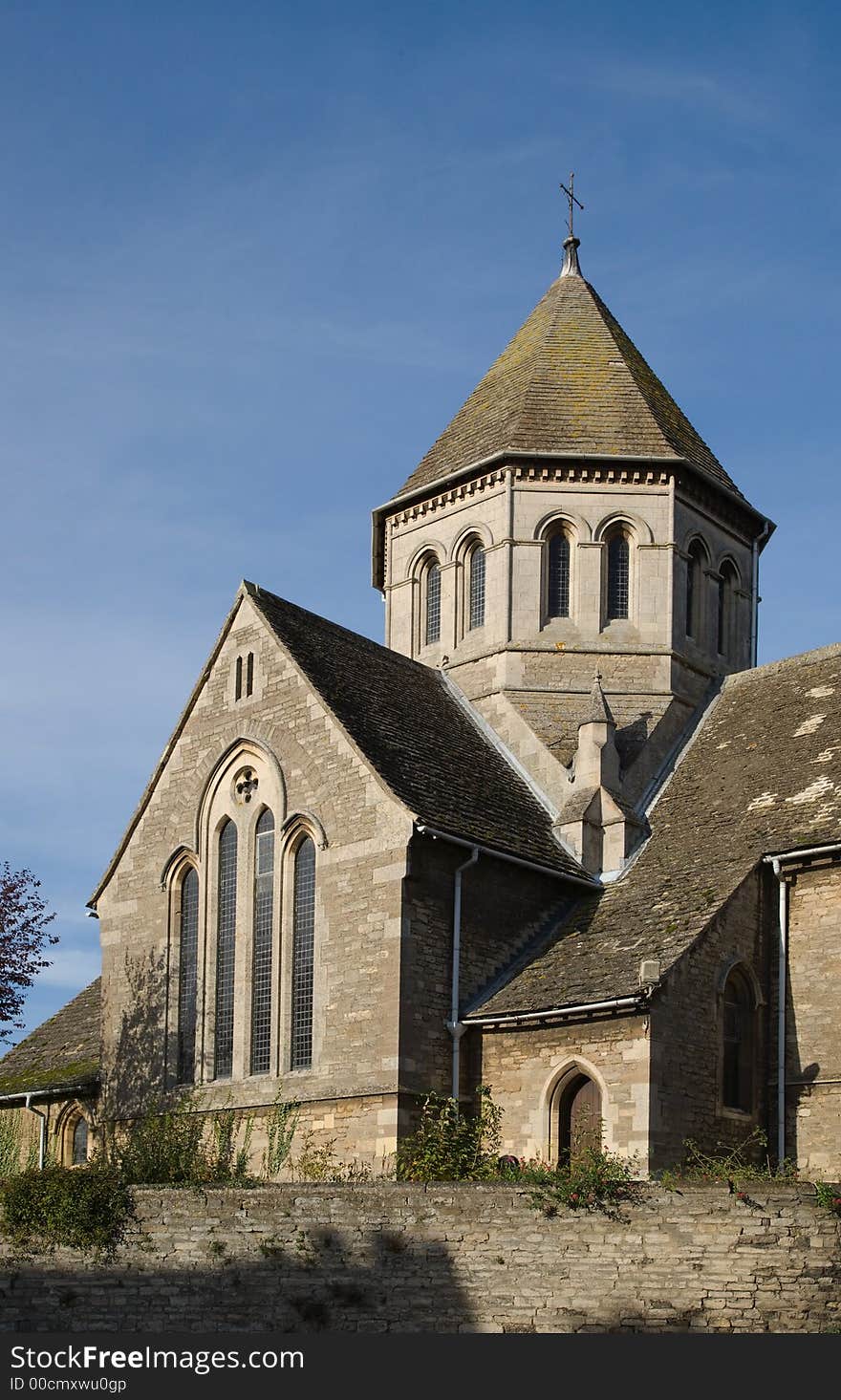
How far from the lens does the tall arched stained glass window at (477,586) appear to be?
34.1 m

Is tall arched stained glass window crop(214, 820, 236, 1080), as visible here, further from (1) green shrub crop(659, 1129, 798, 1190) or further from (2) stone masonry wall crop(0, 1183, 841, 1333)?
(1) green shrub crop(659, 1129, 798, 1190)

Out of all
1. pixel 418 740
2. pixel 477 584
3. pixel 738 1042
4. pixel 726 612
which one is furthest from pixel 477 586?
pixel 738 1042

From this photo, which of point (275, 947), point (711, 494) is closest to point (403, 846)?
point (275, 947)

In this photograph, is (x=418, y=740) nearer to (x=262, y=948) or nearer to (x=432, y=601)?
(x=262, y=948)

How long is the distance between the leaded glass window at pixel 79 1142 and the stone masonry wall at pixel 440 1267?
30.6 feet

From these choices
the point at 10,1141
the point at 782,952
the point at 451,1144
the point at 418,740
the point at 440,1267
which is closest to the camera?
the point at 440,1267

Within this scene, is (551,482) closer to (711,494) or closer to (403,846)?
(711,494)

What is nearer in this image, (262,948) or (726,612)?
(262,948)

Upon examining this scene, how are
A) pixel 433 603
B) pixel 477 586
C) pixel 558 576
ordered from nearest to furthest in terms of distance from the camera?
1. pixel 558 576
2. pixel 477 586
3. pixel 433 603

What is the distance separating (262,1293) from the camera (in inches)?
812

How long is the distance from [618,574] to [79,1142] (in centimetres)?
1457

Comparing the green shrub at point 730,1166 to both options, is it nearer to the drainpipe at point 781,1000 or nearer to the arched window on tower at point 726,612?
the drainpipe at point 781,1000

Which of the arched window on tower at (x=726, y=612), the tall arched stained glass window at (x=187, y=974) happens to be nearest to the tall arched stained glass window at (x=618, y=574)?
the arched window on tower at (x=726, y=612)

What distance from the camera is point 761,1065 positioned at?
25.6m
